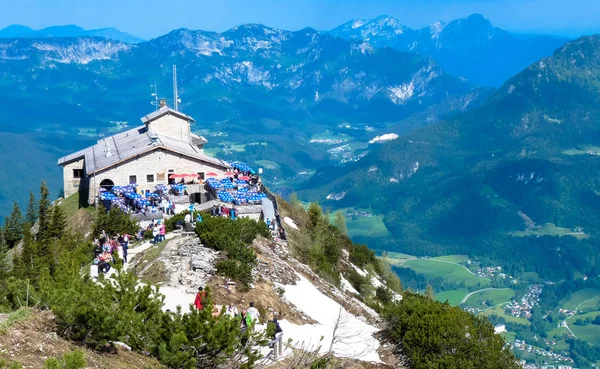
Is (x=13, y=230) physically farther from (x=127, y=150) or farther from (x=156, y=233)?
(x=156, y=233)

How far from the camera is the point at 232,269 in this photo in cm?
3475

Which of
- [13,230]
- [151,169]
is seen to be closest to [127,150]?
[151,169]

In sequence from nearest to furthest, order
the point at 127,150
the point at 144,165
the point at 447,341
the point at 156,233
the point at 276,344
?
the point at 276,344
the point at 447,341
the point at 156,233
the point at 144,165
the point at 127,150

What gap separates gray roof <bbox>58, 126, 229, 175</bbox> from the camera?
64.0 meters

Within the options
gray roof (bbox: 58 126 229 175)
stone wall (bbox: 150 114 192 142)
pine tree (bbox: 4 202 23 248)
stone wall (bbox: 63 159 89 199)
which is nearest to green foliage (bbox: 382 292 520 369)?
gray roof (bbox: 58 126 229 175)

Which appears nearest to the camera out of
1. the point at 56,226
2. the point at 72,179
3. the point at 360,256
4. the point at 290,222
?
the point at 56,226

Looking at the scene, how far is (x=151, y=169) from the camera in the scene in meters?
64.2

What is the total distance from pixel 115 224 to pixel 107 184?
1723 cm

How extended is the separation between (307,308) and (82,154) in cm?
4583

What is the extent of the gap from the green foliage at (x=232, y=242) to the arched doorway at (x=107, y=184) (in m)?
22.4

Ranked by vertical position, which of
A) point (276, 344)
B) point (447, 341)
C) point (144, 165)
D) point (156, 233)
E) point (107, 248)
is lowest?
point (447, 341)

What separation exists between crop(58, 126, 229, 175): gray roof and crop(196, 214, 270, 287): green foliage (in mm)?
22574

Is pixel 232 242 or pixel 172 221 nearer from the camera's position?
pixel 232 242

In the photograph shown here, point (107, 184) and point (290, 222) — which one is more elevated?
point (107, 184)
